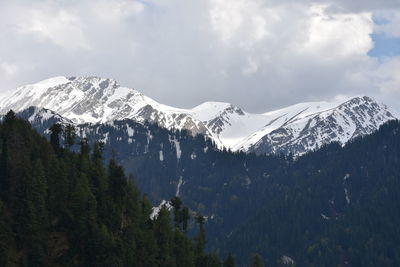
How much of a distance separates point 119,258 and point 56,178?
25437mm

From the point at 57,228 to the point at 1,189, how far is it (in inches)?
622

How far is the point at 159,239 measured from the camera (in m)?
197

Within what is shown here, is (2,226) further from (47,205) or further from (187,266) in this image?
(187,266)

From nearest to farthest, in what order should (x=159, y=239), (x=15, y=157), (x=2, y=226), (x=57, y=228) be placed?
(x=2, y=226), (x=57, y=228), (x=15, y=157), (x=159, y=239)

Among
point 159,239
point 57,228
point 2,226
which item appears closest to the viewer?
point 2,226

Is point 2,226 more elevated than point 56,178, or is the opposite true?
point 56,178

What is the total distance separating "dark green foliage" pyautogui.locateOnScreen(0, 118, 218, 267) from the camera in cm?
16112

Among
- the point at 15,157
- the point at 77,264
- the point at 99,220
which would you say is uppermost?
the point at 15,157

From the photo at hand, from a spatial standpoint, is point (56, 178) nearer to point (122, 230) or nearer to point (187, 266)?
point (122, 230)

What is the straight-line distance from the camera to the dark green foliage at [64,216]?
161 meters

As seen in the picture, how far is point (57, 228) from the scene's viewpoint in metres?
171

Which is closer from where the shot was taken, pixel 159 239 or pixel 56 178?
pixel 56 178

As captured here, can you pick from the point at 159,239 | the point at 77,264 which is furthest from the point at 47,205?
the point at 159,239

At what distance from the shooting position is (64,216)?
17262 centimetres
